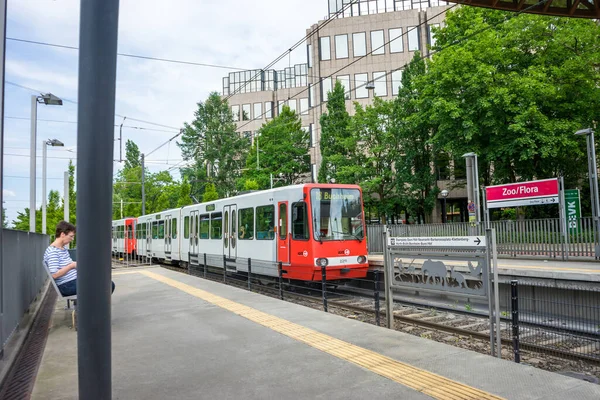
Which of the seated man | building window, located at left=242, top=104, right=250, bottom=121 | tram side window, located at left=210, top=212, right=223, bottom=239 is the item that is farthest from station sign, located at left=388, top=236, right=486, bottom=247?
building window, located at left=242, top=104, right=250, bottom=121

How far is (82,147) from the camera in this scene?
3059 millimetres

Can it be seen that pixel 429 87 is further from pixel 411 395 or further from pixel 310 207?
pixel 411 395

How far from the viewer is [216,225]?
19.1 metres

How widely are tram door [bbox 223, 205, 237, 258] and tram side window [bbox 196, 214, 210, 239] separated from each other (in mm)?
2288

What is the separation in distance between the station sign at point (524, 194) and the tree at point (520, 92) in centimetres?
589

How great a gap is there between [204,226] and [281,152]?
31230 mm

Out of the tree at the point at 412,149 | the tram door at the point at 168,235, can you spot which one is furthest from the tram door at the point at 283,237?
the tree at the point at 412,149

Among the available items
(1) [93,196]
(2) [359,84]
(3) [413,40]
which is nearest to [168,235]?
(1) [93,196]

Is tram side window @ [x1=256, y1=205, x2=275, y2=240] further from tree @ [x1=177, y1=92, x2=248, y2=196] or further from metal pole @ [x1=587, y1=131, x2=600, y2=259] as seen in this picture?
tree @ [x1=177, y1=92, x2=248, y2=196]

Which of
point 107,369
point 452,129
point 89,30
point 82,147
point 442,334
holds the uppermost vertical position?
point 452,129

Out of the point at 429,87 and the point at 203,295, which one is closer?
the point at 203,295

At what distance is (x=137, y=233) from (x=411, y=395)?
3160cm

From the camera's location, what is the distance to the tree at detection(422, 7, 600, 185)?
2583 centimetres

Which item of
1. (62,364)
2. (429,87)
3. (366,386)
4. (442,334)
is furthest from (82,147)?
(429,87)
